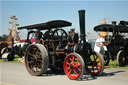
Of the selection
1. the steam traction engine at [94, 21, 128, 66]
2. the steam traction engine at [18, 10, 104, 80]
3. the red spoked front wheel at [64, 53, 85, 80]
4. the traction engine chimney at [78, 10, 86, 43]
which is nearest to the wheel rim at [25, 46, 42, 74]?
the steam traction engine at [18, 10, 104, 80]

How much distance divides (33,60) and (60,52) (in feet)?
3.65

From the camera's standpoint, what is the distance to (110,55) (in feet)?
33.6

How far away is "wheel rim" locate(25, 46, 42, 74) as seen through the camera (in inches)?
279

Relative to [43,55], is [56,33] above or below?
above

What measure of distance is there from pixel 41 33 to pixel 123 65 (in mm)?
4953

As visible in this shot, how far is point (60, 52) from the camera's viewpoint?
22.9 ft

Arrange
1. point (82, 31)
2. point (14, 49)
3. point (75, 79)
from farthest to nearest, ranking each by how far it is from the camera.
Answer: point (14, 49), point (82, 31), point (75, 79)

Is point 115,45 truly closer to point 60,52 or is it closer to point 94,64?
point 94,64

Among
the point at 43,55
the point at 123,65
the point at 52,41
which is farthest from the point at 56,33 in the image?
the point at 123,65

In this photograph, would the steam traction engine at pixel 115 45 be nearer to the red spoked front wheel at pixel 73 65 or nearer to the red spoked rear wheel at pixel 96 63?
the red spoked rear wheel at pixel 96 63

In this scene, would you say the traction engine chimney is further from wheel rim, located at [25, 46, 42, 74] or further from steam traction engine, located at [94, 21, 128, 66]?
steam traction engine, located at [94, 21, 128, 66]

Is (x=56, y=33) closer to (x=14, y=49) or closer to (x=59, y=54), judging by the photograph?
(x=59, y=54)

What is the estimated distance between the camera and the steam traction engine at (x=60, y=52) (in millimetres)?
6438

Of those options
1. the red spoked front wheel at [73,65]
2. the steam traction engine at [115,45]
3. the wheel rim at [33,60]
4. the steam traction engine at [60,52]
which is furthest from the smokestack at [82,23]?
the steam traction engine at [115,45]
